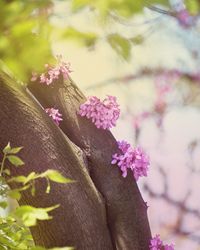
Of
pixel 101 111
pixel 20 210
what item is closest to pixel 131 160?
pixel 101 111

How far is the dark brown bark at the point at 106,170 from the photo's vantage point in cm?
257

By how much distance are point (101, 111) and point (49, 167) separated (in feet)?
1.77

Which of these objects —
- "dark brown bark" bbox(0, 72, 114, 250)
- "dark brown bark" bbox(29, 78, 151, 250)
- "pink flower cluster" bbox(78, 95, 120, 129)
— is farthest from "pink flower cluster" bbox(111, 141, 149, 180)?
"dark brown bark" bbox(0, 72, 114, 250)

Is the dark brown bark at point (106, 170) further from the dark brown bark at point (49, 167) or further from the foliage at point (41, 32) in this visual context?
the foliage at point (41, 32)

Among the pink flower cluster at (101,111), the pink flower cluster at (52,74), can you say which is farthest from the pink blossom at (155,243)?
the pink flower cluster at (52,74)

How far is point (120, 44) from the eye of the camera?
Answer: 1.51 m

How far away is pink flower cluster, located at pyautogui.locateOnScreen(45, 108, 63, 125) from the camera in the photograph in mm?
2648

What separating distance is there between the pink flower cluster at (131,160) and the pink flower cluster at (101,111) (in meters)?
0.13

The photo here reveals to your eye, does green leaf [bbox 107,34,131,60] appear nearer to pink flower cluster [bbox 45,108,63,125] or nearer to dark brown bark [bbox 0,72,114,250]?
dark brown bark [bbox 0,72,114,250]

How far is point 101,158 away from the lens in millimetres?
2627

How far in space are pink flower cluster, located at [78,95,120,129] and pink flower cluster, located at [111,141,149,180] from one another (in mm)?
134

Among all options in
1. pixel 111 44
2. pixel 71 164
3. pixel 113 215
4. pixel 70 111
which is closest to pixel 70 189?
pixel 71 164

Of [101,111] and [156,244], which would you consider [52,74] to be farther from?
[156,244]

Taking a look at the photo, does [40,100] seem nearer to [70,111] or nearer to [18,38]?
[70,111]
